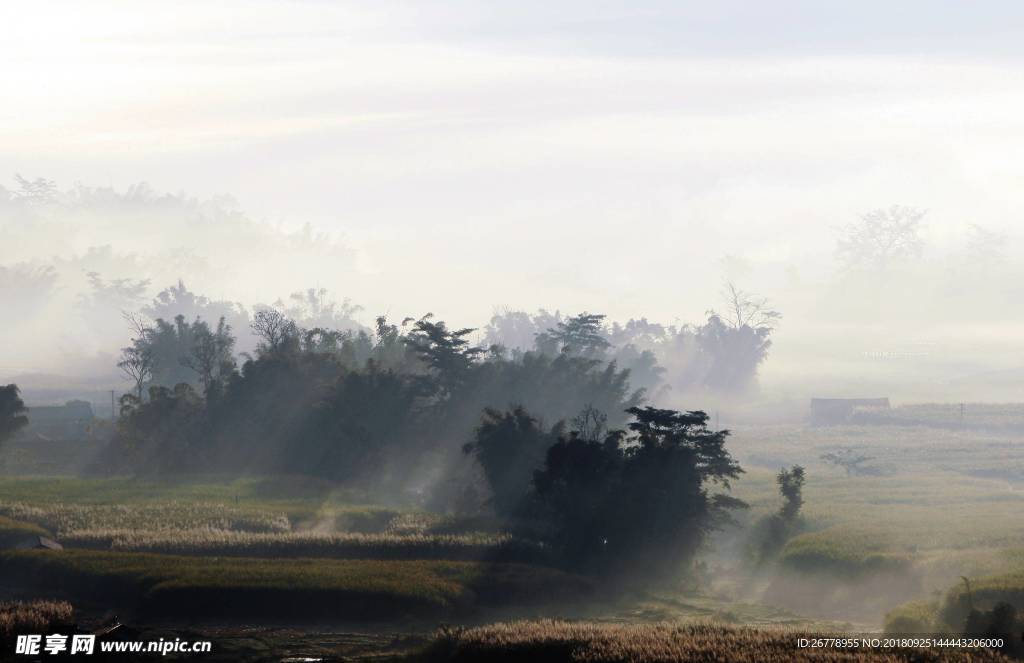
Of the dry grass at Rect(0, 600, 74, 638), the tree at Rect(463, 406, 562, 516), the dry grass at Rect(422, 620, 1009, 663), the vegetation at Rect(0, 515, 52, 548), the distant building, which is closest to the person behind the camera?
the dry grass at Rect(422, 620, 1009, 663)

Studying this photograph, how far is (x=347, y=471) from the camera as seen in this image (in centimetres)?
12962

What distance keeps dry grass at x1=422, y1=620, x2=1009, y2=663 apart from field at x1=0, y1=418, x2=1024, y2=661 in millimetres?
141

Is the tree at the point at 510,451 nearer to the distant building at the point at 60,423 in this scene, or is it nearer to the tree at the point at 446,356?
the tree at the point at 446,356

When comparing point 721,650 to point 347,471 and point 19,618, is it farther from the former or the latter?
point 347,471

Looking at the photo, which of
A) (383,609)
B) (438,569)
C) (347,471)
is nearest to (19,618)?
(383,609)

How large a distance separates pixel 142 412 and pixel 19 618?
276 ft

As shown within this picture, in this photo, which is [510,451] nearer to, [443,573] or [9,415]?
[443,573]

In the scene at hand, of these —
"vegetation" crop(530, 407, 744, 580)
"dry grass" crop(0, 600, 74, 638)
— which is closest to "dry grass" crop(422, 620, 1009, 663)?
"dry grass" crop(0, 600, 74, 638)

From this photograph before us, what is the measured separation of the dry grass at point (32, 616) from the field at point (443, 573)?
5.18m

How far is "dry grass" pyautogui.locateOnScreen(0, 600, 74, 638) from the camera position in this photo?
5428 cm

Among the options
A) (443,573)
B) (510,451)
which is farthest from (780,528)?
(443,573)

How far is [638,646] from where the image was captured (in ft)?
169

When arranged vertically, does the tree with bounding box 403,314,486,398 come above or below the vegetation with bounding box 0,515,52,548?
above

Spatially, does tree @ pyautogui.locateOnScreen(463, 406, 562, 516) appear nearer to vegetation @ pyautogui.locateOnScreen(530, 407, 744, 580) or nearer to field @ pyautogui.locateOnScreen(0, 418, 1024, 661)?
field @ pyautogui.locateOnScreen(0, 418, 1024, 661)
